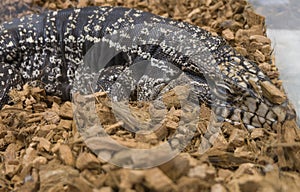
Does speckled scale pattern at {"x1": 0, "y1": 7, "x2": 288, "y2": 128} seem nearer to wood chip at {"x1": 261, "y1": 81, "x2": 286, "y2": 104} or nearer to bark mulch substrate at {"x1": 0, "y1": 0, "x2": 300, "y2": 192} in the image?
wood chip at {"x1": 261, "y1": 81, "x2": 286, "y2": 104}

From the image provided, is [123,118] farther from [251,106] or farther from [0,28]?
[0,28]

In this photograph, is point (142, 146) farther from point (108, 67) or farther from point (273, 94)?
point (108, 67)

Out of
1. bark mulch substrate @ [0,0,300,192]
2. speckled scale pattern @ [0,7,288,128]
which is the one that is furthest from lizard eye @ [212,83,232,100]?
bark mulch substrate @ [0,0,300,192]

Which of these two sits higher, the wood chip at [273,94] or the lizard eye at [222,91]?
the wood chip at [273,94]

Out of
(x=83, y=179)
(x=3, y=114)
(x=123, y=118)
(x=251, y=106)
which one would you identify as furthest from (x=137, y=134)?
(x=3, y=114)

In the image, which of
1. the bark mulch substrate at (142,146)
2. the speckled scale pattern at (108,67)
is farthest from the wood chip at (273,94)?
the bark mulch substrate at (142,146)

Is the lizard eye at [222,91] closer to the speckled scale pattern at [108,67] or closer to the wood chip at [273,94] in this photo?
the speckled scale pattern at [108,67]
